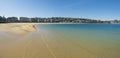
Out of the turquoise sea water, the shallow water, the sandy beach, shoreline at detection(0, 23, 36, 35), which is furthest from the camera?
shoreline at detection(0, 23, 36, 35)

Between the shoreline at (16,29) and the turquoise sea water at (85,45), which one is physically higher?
the shoreline at (16,29)

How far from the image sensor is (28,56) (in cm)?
677

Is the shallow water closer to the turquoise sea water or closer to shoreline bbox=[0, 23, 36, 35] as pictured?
the turquoise sea water

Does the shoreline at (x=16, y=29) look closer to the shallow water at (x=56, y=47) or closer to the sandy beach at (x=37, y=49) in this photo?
the shallow water at (x=56, y=47)

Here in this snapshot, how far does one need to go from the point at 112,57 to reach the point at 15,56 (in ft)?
17.8

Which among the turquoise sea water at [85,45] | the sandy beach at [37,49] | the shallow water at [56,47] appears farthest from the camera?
the turquoise sea water at [85,45]

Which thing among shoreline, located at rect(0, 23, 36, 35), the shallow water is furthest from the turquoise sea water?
shoreline, located at rect(0, 23, 36, 35)

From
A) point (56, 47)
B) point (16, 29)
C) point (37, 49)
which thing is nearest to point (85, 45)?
point (56, 47)

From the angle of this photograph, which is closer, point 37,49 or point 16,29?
point 37,49

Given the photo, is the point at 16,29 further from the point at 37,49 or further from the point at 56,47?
the point at 37,49

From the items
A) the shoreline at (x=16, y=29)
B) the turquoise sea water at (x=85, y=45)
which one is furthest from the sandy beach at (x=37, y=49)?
the shoreline at (x=16, y=29)

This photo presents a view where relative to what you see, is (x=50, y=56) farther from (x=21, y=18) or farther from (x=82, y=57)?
(x=21, y=18)

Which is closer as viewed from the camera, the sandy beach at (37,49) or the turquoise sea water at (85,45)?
the sandy beach at (37,49)

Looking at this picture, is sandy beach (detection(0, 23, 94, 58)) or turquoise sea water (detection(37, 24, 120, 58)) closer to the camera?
sandy beach (detection(0, 23, 94, 58))
